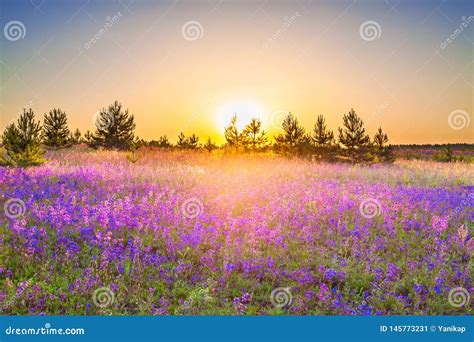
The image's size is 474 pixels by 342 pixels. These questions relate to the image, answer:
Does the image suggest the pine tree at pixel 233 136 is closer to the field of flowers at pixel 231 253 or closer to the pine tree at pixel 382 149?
the pine tree at pixel 382 149

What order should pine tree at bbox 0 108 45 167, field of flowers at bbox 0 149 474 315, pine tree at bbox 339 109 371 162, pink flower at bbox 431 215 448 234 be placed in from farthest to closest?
pine tree at bbox 339 109 371 162
pine tree at bbox 0 108 45 167
pink flower at bbox 431 215 448 234
field of flowers at bbox 0 149 474 315

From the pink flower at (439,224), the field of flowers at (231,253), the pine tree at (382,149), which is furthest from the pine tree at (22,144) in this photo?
the pine tree at (382,149)

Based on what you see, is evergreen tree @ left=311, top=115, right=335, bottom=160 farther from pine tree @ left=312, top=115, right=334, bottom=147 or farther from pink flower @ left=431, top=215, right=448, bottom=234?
pink flower @ left=431, top=215, right=448, bottom=234

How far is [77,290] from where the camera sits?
5.43 meters

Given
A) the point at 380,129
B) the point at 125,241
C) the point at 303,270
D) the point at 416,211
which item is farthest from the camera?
the point at 380,129

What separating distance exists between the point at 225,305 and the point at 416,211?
228 inches

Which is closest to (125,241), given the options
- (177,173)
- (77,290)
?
(77,290)

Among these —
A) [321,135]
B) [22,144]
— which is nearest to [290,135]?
[321,135]

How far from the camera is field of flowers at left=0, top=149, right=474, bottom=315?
5289 mm

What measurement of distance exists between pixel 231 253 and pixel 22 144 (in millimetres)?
12763

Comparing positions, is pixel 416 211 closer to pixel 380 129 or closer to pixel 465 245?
pixel 465 245

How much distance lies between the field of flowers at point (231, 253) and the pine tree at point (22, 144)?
130 inches

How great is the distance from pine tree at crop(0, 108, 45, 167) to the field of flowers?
3.30 meters

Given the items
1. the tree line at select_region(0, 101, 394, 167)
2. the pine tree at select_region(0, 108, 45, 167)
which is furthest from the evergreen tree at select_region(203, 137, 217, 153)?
the pine tree at select_region(0, 108, 45, 167)
